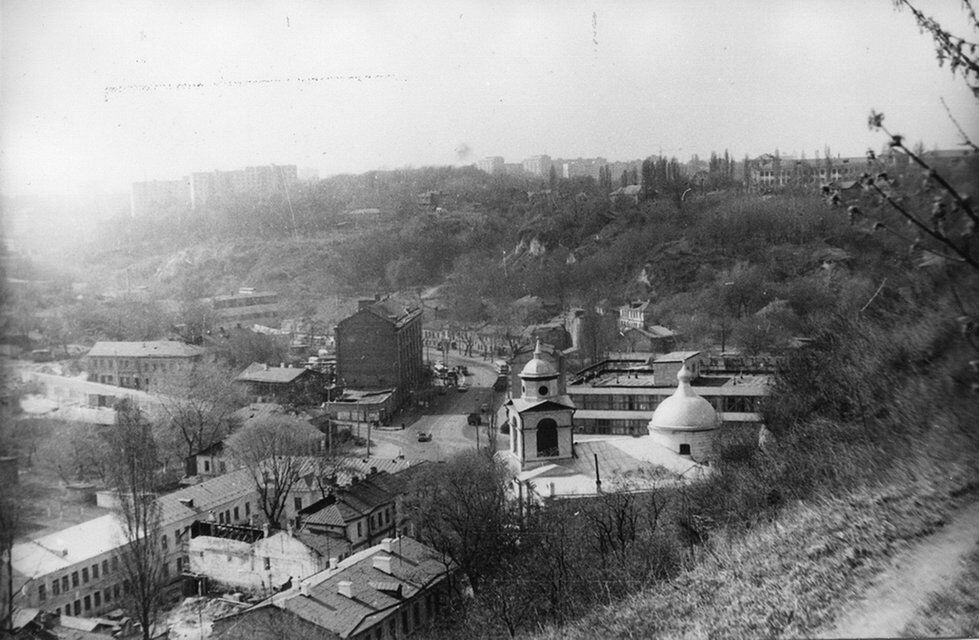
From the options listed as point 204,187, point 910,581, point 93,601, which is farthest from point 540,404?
point 204,187

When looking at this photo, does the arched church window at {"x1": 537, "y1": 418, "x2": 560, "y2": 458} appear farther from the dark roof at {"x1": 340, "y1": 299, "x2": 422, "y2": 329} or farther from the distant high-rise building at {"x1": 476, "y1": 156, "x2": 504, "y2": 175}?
the distant high-rise building at {"x1": 476, "y1": 156, "x2": 504, "y2": 175}

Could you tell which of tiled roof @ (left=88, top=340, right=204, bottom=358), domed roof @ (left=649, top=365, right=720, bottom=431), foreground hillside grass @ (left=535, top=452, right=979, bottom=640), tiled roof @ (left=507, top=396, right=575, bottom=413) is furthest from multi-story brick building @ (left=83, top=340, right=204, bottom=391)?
foreground hillside grass @ (left=535, top=452, right=979, bottom=640)

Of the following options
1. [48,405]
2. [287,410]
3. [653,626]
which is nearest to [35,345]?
[48,405]

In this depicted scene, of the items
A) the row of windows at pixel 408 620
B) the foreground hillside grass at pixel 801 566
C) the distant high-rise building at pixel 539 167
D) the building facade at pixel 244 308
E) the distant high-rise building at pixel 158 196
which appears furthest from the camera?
the distant high-rise building at pixel 539 167

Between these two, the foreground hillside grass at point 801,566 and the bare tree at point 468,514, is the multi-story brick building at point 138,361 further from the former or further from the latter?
the foreground hillside grass at point 801,566

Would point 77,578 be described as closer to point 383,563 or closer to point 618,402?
point 383,563

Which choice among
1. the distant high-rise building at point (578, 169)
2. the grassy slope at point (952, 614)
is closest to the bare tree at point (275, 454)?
the grassy slope at point (952, 614)
